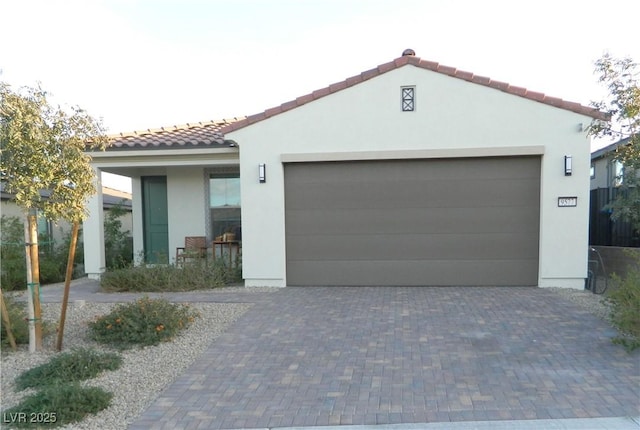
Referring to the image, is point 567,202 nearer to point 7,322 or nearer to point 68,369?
point 68,369

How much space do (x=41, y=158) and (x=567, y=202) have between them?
324 inches

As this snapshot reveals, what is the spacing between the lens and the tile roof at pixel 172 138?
30.3 feet

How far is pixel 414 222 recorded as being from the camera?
8367 millimetres

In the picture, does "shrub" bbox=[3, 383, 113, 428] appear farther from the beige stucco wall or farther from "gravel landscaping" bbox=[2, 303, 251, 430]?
the beige stucco wall

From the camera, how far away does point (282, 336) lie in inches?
213

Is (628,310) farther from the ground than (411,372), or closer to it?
farther from the ground

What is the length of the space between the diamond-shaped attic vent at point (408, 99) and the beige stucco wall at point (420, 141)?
0.10 meters

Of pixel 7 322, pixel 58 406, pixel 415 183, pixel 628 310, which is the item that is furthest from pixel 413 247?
pixel 7 322

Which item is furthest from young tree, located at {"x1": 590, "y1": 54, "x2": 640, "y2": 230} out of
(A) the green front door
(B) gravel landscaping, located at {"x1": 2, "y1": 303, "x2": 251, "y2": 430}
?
(A) the green front door

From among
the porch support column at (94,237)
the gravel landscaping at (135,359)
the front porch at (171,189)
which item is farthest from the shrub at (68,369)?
the porch support column at (94,237)

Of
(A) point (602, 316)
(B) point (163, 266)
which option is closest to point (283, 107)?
(B) point (163, 266)

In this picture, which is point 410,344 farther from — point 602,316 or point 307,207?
point 307,207

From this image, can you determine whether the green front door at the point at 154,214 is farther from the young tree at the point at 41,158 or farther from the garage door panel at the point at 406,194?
the young tree at the point at 41,158

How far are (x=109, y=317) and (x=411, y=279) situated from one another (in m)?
5.41
